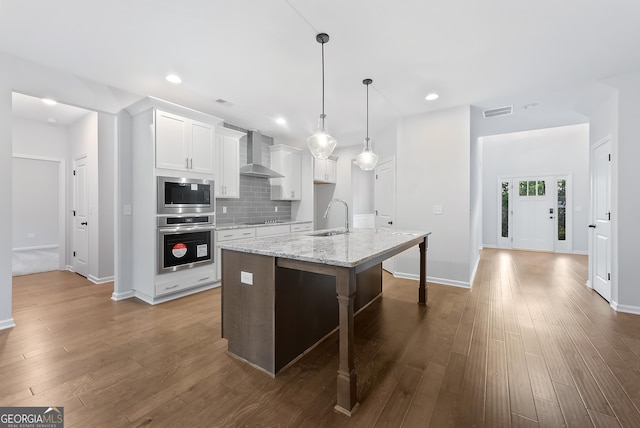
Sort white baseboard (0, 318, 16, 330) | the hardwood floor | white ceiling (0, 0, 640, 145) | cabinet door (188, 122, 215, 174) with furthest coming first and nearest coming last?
cabinet door (188, 122, 215, 174) → white baseboard (0, 318, 16, 330) → white ceiling (0, 0, 640, 145) → the hardwood floor

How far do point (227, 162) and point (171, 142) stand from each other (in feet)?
3.40

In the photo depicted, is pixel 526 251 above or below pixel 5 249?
below

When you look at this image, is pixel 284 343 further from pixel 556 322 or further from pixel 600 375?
pixel 556 322

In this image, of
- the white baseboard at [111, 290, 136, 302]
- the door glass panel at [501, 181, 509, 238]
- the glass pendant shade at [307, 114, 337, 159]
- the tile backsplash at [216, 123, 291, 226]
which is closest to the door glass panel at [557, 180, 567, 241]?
the door glass panel at [501, 181, 509, 238]

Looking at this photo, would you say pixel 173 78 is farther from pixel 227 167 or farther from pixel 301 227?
pixel 301 227

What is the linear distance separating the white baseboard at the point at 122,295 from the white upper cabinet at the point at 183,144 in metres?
1.73

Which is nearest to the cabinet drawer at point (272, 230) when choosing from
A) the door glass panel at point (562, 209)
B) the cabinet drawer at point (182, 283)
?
the cabinet drawer at point (182, 283)

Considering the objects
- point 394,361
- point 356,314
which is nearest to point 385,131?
point 356,314

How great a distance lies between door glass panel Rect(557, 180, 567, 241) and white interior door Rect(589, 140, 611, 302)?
3.91 m

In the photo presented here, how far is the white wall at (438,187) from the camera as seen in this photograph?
3.97 meters

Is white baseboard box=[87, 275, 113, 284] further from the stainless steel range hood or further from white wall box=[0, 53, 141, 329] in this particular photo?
the stainless steel range hood

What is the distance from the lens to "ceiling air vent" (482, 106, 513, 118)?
4.03 m

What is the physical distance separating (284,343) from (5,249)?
2.91 meters

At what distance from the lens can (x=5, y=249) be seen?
2.63m
